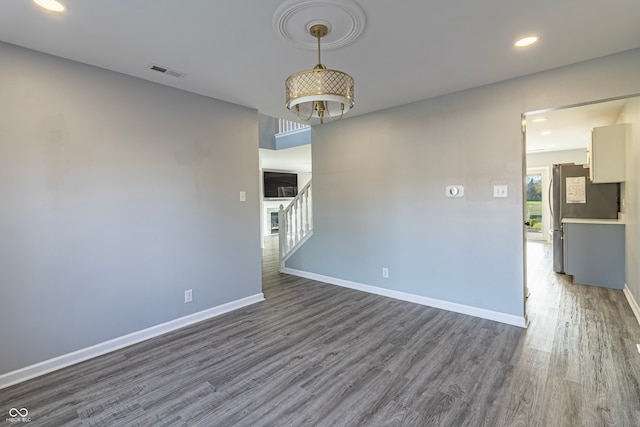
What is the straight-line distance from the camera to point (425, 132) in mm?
3615

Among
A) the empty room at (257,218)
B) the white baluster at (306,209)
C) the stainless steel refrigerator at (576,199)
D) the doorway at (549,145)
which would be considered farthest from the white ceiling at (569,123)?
the white baluster at (306,209)

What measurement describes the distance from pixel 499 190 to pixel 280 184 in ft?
25.9

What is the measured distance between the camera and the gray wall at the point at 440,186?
2.94m

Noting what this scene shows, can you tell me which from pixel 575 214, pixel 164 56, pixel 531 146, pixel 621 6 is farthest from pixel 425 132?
pixel 531 146

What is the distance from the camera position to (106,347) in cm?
265

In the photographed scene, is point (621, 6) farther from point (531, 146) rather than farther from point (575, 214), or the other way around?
point (531, 146)

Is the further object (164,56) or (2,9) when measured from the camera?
(164,56)

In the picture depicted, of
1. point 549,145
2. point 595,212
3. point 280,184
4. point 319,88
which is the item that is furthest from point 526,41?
point 280,184

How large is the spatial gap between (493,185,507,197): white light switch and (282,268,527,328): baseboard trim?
1.25 metres

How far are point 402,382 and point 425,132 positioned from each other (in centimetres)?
272

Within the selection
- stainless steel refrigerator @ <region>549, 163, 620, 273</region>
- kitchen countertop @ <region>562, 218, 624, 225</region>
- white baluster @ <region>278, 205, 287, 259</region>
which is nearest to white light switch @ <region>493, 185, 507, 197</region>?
kitchen countertop @ <region>562, 218, 624, 225</region>

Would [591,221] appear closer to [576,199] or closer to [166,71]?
[576,199]

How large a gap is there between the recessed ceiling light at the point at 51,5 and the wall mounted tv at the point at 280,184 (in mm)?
7879

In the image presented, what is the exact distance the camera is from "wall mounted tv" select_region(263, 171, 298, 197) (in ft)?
32.2
